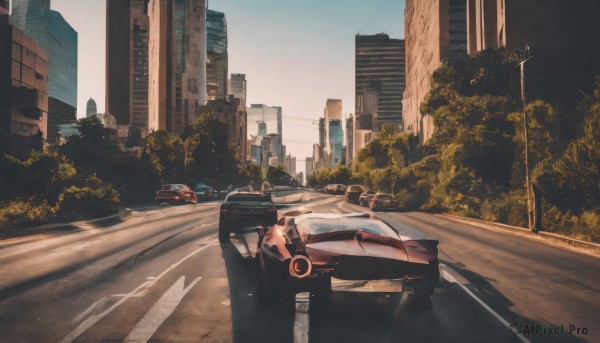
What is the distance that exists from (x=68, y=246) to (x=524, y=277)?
12588 millimetres

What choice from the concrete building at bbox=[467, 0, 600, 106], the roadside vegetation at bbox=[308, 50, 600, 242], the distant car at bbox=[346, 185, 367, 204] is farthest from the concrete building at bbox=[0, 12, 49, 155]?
→ the concrete building at bbox=[467, 0, 600, 106]

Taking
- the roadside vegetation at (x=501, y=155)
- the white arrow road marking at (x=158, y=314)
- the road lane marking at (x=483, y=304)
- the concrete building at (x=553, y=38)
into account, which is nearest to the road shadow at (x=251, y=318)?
the white arrow road marking at (x=158, y=314)

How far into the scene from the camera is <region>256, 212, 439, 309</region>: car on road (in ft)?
19.6

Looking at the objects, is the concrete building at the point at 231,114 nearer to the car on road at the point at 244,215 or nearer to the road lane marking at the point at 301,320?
the car on road at the point at 244,215

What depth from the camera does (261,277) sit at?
760 centimetres

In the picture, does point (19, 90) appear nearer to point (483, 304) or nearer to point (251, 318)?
point (251, 318)

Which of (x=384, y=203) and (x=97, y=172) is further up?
(x=97, y=172)

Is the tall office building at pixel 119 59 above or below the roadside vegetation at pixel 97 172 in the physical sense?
above

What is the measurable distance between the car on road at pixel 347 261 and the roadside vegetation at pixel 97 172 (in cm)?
1536

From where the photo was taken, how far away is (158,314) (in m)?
6.91

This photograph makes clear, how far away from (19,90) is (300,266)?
6700 centimetres

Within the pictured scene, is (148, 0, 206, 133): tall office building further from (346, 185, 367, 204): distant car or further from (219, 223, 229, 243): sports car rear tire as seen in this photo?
(219, 223, 229, 243): sports car rear tire

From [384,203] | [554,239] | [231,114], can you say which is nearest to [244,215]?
[554,239]

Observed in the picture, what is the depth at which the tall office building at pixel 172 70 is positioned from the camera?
151250 mm
